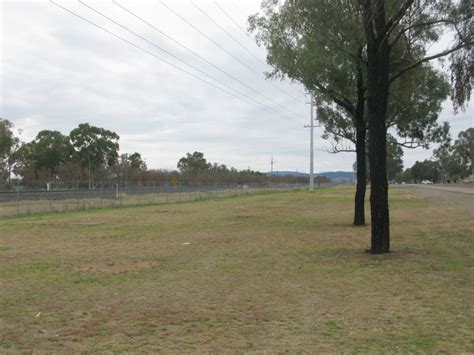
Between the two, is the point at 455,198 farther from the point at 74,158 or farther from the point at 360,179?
the point at 74,158

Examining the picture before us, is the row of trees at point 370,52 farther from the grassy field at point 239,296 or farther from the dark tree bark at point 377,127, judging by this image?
the grassy field at point 239,296

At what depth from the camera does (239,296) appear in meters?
7.62

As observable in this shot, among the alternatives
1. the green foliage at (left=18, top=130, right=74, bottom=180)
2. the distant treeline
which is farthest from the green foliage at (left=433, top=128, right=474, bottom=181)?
the green foliage at (left=18, top=130, right=74, bottom=180)

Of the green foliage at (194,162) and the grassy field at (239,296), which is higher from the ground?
the green foliage at (194,162)

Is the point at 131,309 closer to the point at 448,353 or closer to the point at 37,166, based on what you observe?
the point at 448,353

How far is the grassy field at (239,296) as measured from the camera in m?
5.43

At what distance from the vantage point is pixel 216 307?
22.7 feet

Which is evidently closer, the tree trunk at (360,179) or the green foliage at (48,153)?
the tree trunk at (360,179)

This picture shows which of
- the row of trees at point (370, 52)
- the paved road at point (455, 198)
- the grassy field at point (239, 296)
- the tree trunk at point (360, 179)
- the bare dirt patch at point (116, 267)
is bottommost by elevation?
the bare dirt patch at point (116, 267)

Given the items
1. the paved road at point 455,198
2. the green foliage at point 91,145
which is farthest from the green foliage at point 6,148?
the paved road at point 455,198

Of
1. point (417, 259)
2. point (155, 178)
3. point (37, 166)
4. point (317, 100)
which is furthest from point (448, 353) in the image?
point (37, 166)

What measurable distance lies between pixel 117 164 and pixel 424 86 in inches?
3414

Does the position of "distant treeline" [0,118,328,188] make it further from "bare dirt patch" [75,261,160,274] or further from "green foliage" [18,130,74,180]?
"bare dirt patch" [75,261,160,274]

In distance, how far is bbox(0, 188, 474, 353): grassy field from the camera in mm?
5430
